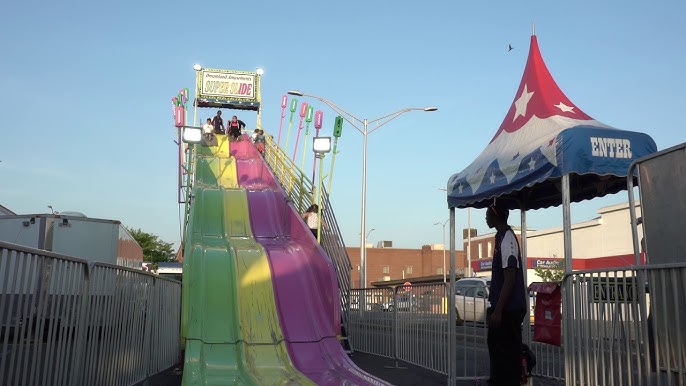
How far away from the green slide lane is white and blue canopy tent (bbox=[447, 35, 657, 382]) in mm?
2903

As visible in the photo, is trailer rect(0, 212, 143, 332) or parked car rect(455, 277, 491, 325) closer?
trailer rect(0, 212, 143, 332)

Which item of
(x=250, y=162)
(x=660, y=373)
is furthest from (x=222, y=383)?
(x=250, y=162)

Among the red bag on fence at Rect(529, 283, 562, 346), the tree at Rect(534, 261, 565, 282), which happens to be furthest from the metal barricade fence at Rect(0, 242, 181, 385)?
the tree at Rect(534, 261, 565, 282)

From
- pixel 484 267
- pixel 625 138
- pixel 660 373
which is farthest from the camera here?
pixel 484 267

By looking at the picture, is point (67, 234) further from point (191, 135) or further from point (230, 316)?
point (230, 316)

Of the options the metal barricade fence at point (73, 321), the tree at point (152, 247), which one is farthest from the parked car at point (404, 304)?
the tree at point (152, 247)

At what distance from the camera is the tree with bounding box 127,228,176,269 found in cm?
7294

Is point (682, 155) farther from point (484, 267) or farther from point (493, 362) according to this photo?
point (484, 267)

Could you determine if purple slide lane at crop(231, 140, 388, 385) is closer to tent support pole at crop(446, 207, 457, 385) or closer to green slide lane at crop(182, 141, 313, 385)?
green slide lane at crop(182, 141, 313, 385)

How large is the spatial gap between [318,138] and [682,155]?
8680mm

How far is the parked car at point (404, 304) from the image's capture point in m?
10.4

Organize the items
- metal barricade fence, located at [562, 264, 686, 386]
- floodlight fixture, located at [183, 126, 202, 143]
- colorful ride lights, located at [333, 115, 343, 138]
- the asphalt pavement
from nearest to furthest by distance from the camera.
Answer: metal barricade fence, located at [562, 264, 686, 386], the asphalt pavement, colorful ride lights, located at [333, 115, 343, 138], floodlight fixture, located at [183, 126, 202, 143]

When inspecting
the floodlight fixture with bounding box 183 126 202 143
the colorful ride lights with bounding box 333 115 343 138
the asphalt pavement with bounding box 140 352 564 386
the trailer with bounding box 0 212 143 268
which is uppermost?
the floodlight fixture with bounding box 183 126 202 143

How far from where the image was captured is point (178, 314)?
11203mm
